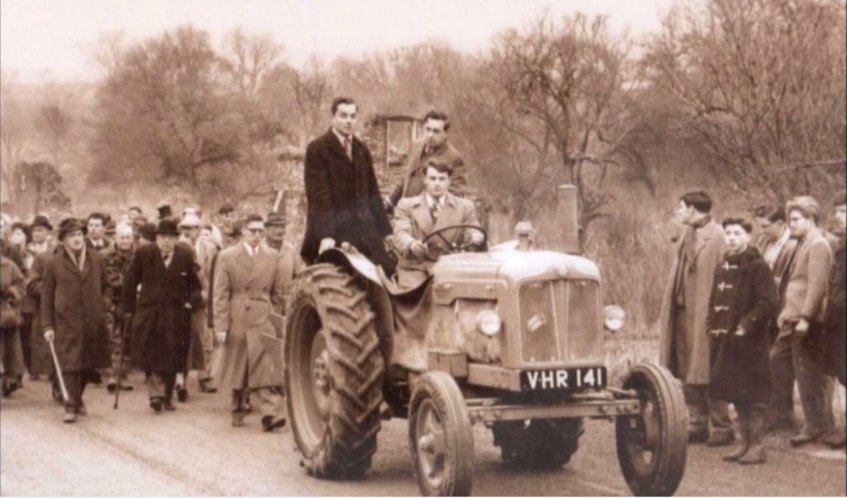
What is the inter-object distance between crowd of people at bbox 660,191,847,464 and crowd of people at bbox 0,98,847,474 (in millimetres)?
10

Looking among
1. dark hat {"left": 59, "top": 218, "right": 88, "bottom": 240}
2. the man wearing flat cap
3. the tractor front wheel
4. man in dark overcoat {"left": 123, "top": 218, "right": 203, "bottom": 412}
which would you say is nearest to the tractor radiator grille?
the tractor front wheel

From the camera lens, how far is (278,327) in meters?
9.86

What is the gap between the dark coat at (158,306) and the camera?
10.9 m

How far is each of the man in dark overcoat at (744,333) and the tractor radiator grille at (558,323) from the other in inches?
66.8

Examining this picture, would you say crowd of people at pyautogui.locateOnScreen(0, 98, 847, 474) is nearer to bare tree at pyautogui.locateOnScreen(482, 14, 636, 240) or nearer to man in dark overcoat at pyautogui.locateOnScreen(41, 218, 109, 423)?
man in dark overcoat at pyautogui.locateOnScreen(41, 218, 109, 423)

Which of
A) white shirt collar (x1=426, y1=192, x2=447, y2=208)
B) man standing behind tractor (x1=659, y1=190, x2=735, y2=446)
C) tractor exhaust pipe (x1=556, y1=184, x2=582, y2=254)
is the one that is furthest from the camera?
man standing behind tractor (x1=659, y1=190, x2=735, y2=446)

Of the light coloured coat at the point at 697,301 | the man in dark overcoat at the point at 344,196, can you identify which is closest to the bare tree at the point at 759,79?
the light coloured coat at the point at 697,301

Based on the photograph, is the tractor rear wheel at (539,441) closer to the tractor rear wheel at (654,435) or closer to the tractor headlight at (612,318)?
the tractor rear wheel at (654,435)

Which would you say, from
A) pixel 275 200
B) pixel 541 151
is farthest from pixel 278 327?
pixel 541 151

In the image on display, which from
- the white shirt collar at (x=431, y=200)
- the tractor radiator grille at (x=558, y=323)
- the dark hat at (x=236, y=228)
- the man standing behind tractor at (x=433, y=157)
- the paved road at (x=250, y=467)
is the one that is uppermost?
the man standing behind tractor at (x=433, y=157)

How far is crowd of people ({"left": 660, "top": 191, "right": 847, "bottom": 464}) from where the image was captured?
773 centimetres

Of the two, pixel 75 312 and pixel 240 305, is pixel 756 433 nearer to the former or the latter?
pixel 240 305

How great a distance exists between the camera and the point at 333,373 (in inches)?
284

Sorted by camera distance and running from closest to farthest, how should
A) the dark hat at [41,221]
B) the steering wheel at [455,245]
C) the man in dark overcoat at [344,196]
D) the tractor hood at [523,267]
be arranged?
1. the tractor hood at [523,267]
2. the steering wheel at [455,245]
3. the man in dark overcoat at [344,196]
4. the dark hat at [41,221]
